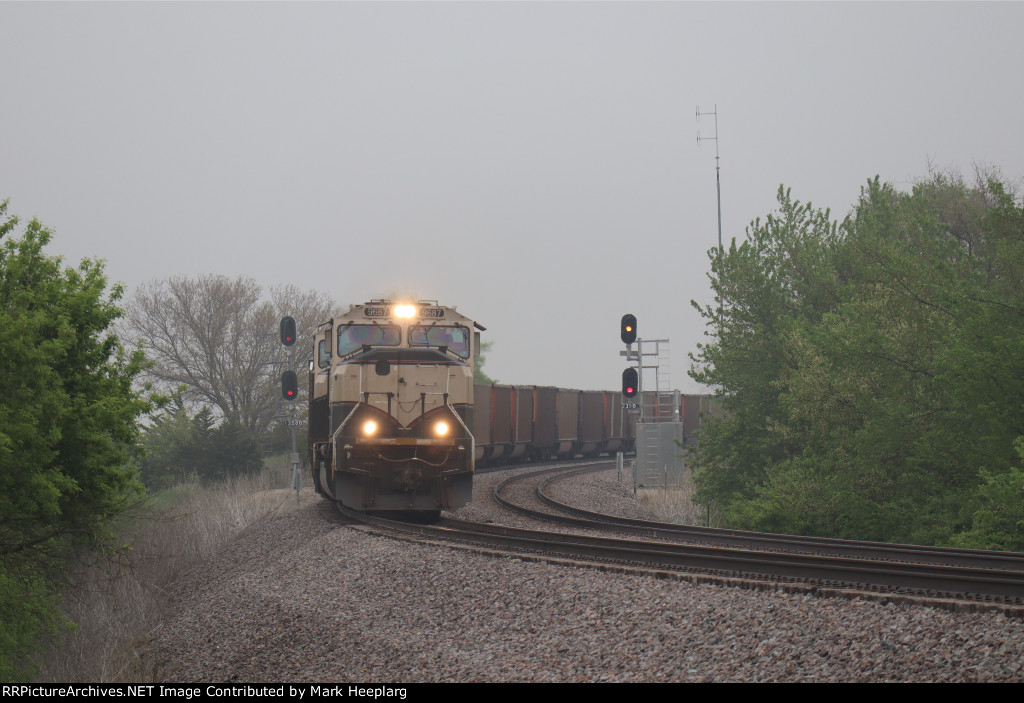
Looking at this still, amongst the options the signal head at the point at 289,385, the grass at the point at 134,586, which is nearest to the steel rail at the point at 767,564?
the grass at the point at 134,586

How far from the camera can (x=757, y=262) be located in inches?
931

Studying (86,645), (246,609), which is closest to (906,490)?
(246,609)

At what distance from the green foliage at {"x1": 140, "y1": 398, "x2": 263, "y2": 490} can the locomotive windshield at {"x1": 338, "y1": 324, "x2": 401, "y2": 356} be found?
26.0 metres

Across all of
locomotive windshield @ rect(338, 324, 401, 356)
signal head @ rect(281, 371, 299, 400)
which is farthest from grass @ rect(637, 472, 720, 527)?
signal head @ rect(281, 371, 299, 400)

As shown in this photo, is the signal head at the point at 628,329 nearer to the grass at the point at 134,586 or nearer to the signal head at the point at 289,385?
the signal head at the point at 289,385

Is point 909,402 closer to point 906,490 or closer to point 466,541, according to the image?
point 906,490

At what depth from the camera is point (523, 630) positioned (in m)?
8.52

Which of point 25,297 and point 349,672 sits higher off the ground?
point 25,297

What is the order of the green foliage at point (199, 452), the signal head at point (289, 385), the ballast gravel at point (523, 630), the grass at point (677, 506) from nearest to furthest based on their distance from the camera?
the ballast gravel at point (523, 630) → the signal head at point (289, 385) → the grass at point (677, 506) → the green foliage at point (199, 452)

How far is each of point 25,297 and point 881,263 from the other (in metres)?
15.4

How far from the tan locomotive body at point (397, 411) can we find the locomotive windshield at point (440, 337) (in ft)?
0.06

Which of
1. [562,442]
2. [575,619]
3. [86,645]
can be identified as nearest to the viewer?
[575,619]

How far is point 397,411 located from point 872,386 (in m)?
9.37

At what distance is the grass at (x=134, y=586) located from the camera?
12359mm
